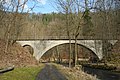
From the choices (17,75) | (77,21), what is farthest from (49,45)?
(17,75)

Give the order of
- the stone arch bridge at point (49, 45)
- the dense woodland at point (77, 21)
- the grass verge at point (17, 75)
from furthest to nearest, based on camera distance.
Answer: the stone arch bridge at point (49, 45) < the dense woodland at point (77, 21) < the grass verge at point (17, 75)

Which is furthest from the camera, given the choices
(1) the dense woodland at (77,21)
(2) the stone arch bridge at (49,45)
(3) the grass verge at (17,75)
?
(2) the stone arch bridge at (49,45)

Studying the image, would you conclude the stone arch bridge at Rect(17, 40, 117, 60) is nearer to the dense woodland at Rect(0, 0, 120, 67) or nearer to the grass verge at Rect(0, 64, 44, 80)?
the dense woodland at Rect(0, 0, 120, 67)

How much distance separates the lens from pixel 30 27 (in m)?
108

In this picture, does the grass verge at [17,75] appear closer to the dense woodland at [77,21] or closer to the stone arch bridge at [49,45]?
the dense woodland at [77,21]

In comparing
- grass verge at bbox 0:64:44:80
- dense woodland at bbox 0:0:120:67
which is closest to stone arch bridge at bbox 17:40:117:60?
dense woodland at bbox 0:0:120:67

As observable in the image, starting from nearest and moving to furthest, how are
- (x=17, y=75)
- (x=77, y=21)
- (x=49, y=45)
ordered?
(x=17, y=75) < (x=77, y=21) < (x=49, y=45)

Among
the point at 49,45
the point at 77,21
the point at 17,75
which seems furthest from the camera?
the point at 49,45

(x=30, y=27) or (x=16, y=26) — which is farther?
(x=30, y=27)

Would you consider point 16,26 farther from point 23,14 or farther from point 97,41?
point 97,41

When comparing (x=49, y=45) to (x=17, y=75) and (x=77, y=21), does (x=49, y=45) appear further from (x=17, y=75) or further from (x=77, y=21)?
(x=17, y=75)

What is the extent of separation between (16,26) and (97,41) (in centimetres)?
3919

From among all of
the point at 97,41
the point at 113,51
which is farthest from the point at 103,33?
the point at 97,41

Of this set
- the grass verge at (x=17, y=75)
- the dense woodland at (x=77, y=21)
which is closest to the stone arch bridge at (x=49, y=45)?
the dense woodland at (x=77, y=21)
